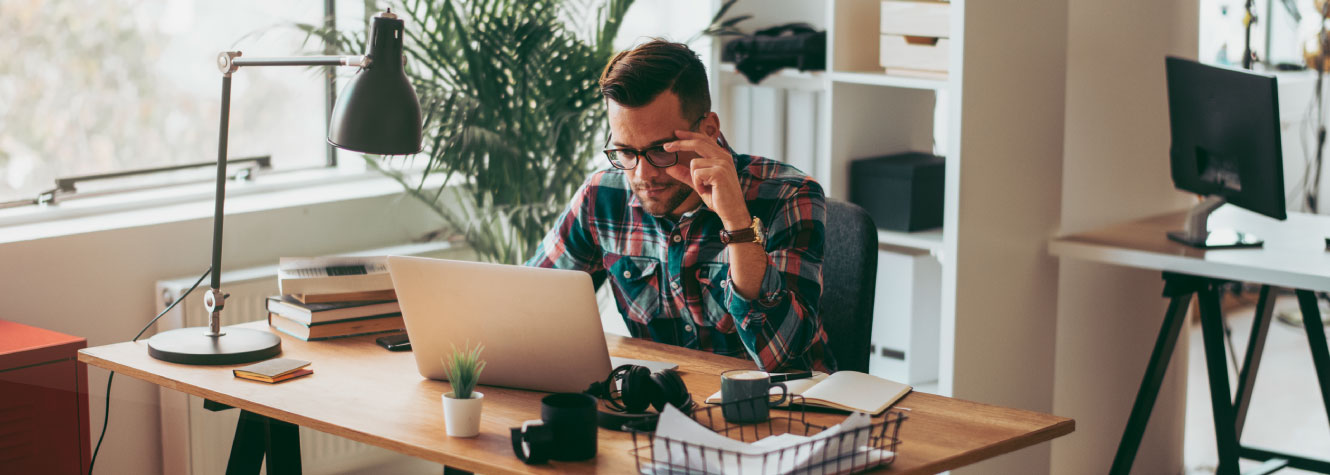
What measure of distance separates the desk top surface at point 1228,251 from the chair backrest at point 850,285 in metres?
0.95

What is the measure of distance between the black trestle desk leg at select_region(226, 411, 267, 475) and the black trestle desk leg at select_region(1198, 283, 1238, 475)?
6.64ft

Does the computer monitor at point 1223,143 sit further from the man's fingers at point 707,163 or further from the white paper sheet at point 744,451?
the white paper sheet at point 744,451

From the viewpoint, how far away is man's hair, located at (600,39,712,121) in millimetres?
2023

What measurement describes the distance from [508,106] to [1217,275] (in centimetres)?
165

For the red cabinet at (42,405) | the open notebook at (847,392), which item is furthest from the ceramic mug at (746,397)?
the red cabinet at (42,405)

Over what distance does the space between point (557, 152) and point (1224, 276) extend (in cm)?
156

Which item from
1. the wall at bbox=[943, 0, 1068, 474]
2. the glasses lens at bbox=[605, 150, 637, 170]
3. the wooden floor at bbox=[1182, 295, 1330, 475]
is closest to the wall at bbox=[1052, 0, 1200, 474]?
the wall at bbox=[943, 0, 1068, 474]

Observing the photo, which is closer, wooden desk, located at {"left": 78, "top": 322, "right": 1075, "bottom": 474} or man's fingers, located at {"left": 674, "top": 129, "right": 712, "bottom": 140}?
wooden desk, located at {"left": 78, "top": 322, "right": 1075, "bottom": 474}

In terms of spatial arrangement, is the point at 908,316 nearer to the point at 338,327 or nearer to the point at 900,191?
the point at 900,191

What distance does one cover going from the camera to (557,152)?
3.16 metres

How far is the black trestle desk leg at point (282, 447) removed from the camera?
79.0 inches

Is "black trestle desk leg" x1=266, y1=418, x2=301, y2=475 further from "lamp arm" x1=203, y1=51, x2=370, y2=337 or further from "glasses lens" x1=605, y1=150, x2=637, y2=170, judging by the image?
"glasses lens" x1=605, y1=150, x2=637, y2=170

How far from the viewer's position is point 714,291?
2.15 m

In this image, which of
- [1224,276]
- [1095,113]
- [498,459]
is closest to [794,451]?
[498,459]
